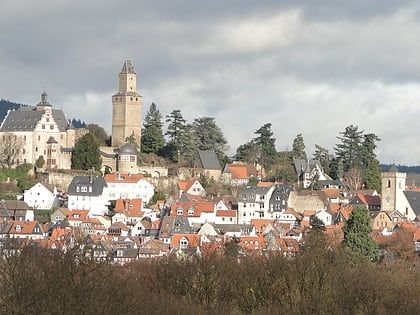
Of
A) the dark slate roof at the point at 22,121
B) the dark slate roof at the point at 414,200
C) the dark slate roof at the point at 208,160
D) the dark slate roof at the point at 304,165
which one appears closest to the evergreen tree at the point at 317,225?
the dark slate roof at the point at 414,200

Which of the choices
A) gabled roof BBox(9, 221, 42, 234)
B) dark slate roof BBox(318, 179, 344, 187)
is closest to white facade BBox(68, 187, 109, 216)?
gabled roof BBox(9, 221, 42, 234)

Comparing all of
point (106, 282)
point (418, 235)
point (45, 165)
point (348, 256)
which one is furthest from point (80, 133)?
point (106, 282)

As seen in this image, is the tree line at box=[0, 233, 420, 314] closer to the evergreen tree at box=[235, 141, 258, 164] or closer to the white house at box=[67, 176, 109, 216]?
the white house at box=[67, 176, 109, 216]

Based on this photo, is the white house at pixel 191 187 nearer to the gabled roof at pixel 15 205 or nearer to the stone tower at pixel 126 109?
the stone tower at pixel 126 109

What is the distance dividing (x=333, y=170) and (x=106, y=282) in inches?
2792

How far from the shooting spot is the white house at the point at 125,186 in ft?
353

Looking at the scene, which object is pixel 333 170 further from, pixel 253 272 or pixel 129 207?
pixel 253 272

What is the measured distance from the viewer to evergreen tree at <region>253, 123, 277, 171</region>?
122375mm

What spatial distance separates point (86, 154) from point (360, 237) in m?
31.4

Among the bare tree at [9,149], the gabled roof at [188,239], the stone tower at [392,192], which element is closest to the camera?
the gabled roof at [188,239]

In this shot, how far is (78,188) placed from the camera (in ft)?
346

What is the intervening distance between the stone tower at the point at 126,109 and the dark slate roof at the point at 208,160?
553cm

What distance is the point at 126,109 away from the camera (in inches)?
4611

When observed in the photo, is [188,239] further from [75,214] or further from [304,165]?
[304,165]
